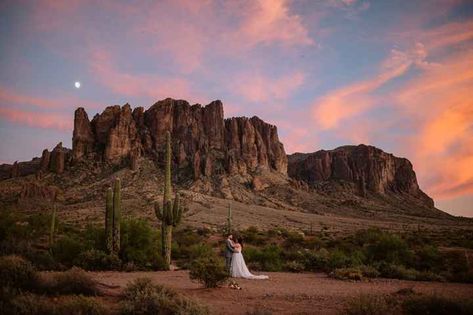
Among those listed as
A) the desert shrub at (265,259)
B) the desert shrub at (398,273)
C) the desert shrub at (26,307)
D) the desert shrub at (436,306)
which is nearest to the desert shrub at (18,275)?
the desert shrub at (26,307)

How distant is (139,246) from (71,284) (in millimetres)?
9925

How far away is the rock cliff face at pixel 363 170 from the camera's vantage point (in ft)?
474

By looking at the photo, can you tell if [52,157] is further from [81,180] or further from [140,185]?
[140,185]

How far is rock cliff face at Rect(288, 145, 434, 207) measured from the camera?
144 m

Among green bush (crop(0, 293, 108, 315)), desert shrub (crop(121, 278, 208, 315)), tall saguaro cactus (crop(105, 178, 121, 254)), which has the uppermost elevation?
tall saguaro cactus (crop(105, 178, 121, 254))

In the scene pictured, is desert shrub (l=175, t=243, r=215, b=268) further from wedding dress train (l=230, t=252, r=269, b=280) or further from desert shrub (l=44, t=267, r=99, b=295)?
desert shrub (l=44, t=267, r=99, b=295)

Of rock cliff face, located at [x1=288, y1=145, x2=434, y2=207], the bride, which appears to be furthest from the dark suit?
rock cliff face, located at [x1=288, y1=145, x2=434, y2=207]

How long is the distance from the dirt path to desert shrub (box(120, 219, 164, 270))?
2.49 m

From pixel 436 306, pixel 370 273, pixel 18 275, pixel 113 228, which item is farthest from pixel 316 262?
pixel 18 275

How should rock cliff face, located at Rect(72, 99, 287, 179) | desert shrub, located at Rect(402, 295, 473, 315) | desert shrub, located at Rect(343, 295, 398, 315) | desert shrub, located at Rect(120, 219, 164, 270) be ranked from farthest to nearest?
rock cliff face, located at Rect(72, 99, 287, 179), desert shrub, located at Rect(120, 219, 164, 270), desert shrub, located at Rect(402, 295, 473, 315), desert shrub, located at Rect(343, 295, 398, 315)

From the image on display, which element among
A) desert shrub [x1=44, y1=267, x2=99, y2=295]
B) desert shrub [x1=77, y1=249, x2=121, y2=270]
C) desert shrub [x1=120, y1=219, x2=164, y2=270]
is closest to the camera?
desert shrub [x1=44, y1=267, x2=99, y2=295]

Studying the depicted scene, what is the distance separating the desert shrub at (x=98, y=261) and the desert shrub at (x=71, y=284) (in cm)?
814

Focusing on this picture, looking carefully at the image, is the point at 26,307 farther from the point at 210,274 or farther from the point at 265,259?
the point at 265,259

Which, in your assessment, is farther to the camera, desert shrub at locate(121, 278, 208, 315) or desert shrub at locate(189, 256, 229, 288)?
desert shrub at locate(189, 256, 229, 288)
